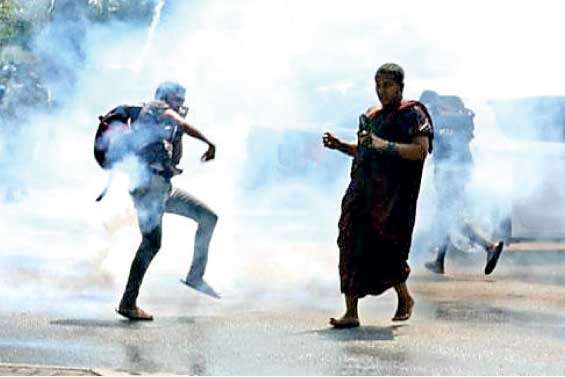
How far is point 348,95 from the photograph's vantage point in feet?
55.0

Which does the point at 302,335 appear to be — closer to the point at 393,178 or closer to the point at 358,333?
the point at 358,333

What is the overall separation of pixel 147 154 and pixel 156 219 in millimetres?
409

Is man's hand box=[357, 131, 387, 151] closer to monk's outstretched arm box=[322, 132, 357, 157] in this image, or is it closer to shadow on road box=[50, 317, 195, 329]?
monk's outstretched arm box=[322, 132, 357, 157]

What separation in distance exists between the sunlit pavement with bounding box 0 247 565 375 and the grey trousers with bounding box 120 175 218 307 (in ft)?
0.86

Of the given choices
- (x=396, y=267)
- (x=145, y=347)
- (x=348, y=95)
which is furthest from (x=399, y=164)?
(x=348, y=95)

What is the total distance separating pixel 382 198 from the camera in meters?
8.05

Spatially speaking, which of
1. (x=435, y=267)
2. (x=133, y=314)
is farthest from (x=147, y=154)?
(x=435, y=267)

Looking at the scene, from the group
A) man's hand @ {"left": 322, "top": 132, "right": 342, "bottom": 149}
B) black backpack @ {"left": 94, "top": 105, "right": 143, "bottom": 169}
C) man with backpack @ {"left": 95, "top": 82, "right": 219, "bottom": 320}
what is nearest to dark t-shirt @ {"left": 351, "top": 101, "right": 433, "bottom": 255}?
man's hand @ {"left": 322, "top": 132, "right": 342, "bottom": 149}

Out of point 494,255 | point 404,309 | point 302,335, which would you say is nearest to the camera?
point 302,335

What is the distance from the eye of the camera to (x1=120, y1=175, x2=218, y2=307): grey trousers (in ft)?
27.5

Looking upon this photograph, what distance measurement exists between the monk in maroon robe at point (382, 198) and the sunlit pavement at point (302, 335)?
30cm

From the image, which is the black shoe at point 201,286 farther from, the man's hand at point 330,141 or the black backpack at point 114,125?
the man's hand at point 330,141

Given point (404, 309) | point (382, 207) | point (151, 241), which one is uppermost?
point (382, 207)

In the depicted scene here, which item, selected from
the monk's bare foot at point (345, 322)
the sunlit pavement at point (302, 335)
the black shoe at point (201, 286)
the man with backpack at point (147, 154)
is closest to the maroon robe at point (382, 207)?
the monk's bare foot at point (345, 322)
